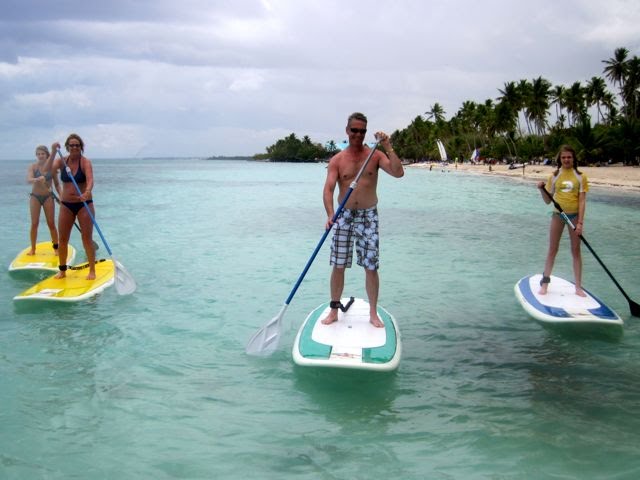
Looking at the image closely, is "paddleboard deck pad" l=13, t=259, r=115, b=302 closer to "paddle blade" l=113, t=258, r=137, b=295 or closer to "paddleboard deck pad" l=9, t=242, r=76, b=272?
"paddle blade" l=113, t=258, r=137, b=295

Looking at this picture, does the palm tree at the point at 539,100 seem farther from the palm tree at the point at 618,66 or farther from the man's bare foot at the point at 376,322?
the man's bare foot at the point at 376,322

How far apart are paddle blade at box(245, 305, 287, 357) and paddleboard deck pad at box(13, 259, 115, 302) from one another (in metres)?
3.12

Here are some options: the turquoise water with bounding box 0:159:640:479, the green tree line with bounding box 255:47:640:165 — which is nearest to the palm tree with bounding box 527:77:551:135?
the green tree line with bounding box 255:47:640:165

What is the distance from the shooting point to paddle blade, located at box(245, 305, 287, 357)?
5.62 meters

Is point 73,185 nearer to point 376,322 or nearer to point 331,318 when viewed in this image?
point 331,318

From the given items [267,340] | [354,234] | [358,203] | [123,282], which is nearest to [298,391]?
[267,340]

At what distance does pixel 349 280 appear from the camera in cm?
940

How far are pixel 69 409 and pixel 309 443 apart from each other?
2.09 meters

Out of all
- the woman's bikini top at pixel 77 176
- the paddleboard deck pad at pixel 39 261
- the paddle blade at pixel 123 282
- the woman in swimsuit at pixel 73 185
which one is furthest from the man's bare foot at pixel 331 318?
the paddleboard deck pad at pixel 39 261

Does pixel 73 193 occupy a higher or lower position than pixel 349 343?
higher

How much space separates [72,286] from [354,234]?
458 centimetres

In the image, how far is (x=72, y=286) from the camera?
25.2 ft

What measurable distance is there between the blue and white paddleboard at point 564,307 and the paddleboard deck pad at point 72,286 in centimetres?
605

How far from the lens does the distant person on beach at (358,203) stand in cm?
528
